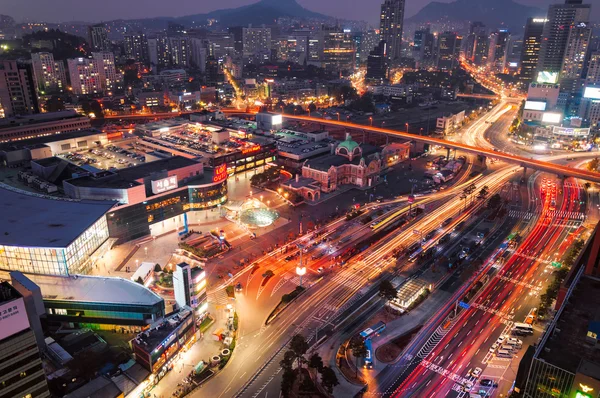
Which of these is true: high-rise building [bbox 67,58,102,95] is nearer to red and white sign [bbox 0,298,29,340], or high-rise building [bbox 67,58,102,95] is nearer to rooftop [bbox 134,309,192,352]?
rooftop [bbox 134,309,192,352]

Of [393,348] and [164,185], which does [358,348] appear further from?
[164,185]

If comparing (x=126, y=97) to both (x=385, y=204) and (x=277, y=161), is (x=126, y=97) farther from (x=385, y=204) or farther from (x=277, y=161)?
(x=385, y=204)

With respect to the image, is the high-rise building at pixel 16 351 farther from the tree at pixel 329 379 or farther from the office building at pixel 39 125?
the office building at pixel 39 125

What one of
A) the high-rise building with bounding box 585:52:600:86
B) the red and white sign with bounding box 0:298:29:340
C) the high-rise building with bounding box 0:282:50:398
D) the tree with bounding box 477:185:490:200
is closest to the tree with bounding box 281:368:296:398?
the high-rise building with bounding box 0:282:50:398

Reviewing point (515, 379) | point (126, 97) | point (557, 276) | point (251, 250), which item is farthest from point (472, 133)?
point (126, 97)

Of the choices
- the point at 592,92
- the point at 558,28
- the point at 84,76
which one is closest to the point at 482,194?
the point at 592,92

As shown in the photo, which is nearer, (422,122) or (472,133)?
(472,133)

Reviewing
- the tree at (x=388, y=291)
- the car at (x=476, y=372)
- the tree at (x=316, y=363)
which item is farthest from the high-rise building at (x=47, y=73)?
the car at (x=476, y=372)
